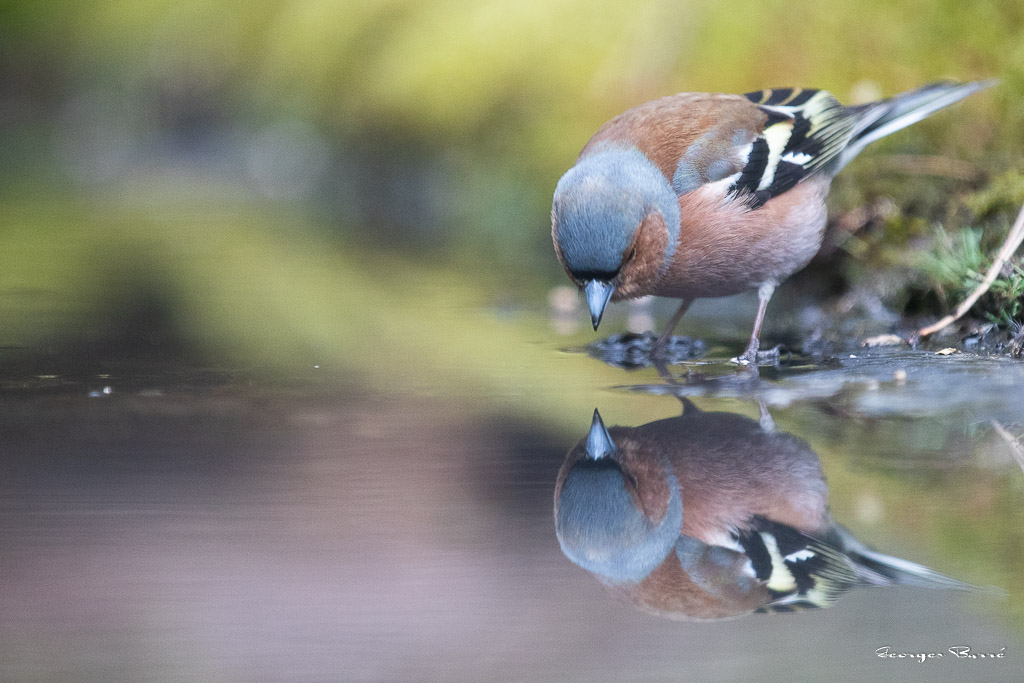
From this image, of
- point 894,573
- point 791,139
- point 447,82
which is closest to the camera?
point 894,573

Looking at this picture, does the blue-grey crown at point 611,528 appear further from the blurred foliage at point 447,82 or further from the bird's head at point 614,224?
the blurred foliage at point 447,82

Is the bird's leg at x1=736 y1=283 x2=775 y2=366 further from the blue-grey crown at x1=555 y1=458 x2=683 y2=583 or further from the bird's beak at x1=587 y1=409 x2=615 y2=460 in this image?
the blue-grey crown at x1=555 y1=458 x2=683 y2=583

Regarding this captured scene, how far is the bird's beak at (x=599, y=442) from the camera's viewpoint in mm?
2613

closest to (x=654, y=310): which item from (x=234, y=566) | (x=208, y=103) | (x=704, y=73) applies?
(x=704, y=73)

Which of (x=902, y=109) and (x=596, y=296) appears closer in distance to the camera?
(x=596, y=296)

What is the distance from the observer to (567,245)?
12.0ft

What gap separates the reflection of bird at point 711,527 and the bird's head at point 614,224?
993mm

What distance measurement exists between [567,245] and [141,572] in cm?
200

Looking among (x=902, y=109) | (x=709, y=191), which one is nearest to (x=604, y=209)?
(x=709, y=191)

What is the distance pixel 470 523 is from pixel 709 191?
2179 millimetres

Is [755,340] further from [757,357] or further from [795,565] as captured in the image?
[795,565]

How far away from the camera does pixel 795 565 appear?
1.94m

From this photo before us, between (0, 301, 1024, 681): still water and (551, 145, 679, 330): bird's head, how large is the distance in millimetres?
376

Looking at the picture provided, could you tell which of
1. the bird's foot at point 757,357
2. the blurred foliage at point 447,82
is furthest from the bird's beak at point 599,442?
the blurred foliage at point 447,82
